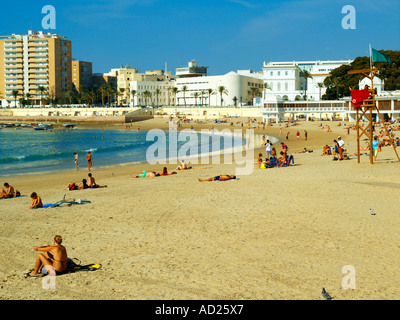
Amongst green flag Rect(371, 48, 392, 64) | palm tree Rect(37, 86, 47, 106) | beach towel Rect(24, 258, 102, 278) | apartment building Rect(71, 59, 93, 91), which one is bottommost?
beach towel Rect(24, 258, 102, 278)

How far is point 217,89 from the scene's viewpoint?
112 metres

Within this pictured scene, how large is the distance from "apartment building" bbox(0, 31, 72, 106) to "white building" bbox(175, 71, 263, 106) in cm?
3524

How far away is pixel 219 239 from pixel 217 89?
10425 cm

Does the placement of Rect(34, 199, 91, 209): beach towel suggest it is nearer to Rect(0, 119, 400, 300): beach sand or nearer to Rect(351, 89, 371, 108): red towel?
Rect(0, 119, 400, 300): beach sand

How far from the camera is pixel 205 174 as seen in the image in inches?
844


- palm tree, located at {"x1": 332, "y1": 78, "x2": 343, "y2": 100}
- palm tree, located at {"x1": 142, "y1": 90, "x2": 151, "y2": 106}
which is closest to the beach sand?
palm tree, located at {"x1": 332, "y1": 78, "x2": 343, "y2": 100}

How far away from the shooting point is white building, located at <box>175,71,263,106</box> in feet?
362

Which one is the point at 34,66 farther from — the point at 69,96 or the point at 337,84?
the point at 337,84

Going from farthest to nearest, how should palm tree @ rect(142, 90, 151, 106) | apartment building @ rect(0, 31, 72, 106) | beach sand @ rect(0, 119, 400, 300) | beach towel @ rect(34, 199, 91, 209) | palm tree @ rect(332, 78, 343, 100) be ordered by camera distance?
apartment building @ rect(0, 31, 72, 106), palm tree @ rect(142, 90, 151, 106), palm tree @ rect(332, 78, 343, 100), beach towel @ rect(34, 199, 91, 209), beach sand @ rect(0, 119, 400, 300)

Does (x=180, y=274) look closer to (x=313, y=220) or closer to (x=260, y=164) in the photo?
(x=313, y=220)

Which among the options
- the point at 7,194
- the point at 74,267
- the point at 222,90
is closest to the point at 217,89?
the point at 222,90

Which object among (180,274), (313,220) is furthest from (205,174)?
(180,274)

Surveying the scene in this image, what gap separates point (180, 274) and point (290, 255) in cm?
224
